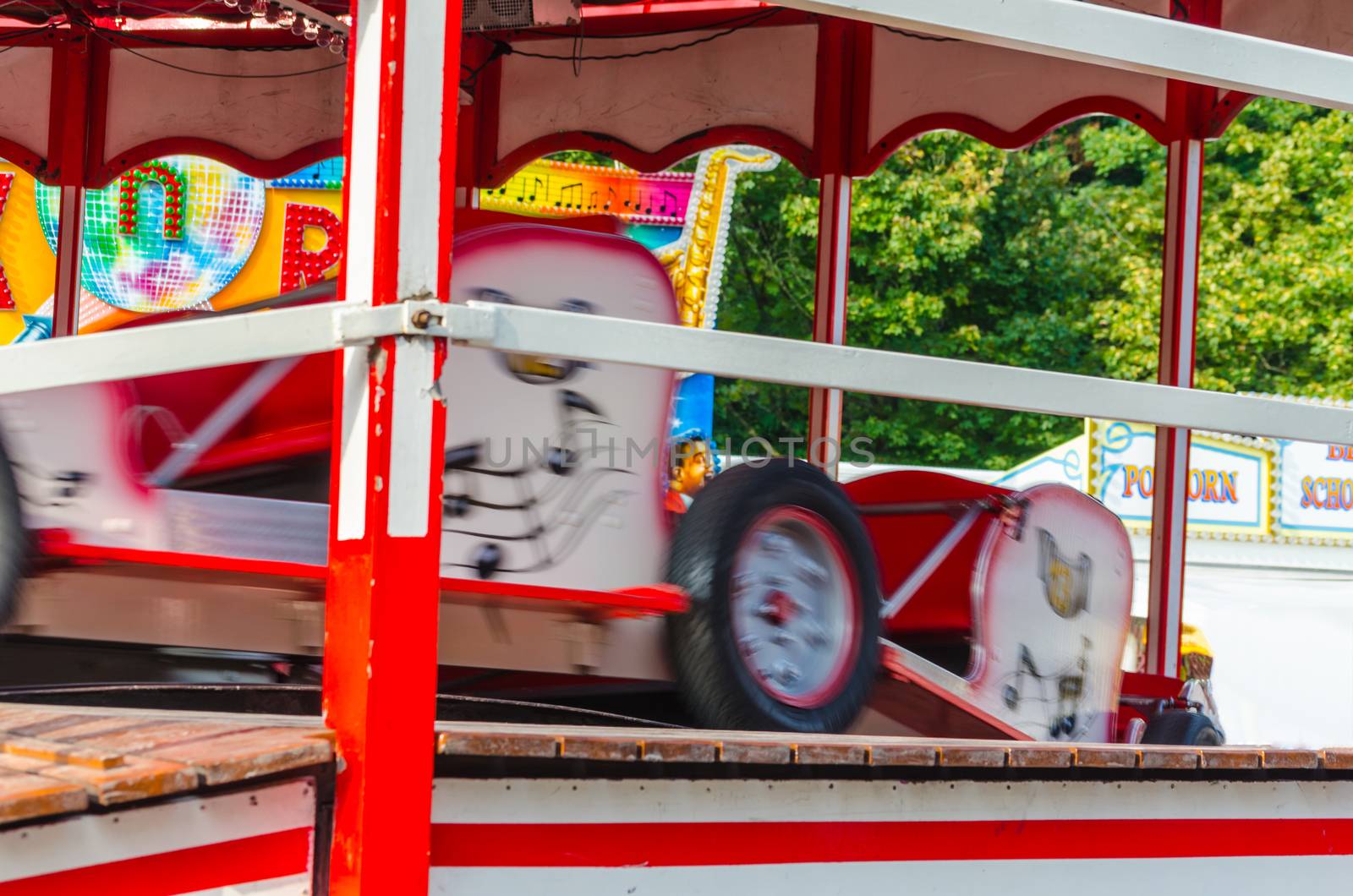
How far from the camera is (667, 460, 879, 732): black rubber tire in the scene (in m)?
2.24

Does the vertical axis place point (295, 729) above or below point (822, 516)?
below

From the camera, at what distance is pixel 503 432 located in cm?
224

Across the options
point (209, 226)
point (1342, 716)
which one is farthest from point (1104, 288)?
point (209, 226)

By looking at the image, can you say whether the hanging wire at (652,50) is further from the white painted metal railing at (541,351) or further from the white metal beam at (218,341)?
the white metal beam at (218,341)

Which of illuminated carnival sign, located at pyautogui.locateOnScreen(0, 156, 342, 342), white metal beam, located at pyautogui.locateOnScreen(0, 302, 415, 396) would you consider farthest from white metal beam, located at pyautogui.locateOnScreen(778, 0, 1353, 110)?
illuminated carnival sign, located at pyautogui.locateOnScreen(0, 156, 342, 342)

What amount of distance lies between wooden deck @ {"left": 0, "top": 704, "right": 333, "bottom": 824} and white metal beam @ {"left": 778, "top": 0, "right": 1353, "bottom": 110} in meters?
1.11

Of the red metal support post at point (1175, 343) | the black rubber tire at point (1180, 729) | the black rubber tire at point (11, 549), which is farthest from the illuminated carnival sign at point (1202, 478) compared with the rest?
the black rubber tire at point (11, 549)

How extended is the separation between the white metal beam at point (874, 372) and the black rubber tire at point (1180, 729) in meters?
1.43

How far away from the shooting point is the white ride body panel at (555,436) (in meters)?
2.22

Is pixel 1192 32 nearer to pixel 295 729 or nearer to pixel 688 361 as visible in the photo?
pixel 688 361

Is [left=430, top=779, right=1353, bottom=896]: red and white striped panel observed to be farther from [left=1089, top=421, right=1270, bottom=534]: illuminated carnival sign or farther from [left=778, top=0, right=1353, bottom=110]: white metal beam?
[left=1089, top=421, right=1270, bottom=534]: illuminated carnival sign

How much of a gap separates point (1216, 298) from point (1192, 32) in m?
14.8

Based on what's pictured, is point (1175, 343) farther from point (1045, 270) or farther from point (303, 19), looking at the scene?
point (1045, 270)

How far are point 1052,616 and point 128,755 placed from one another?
1.82 metres
